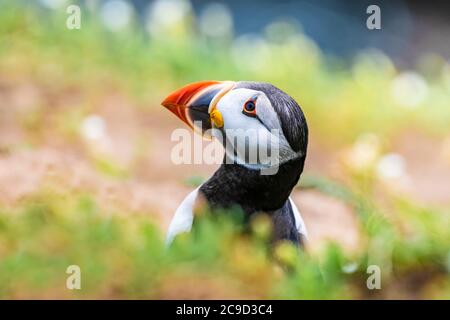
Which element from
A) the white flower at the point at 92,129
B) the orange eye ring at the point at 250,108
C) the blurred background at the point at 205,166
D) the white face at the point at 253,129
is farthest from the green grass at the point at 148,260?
the white flower at the point at 92,129

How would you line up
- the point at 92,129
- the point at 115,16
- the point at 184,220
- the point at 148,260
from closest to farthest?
the point at 148,260 → the point at 184,220 → the point at 92,129 → the point at 115,16

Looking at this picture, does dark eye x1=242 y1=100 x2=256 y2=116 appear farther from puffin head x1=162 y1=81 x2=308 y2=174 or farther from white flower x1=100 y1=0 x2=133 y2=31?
white flower x1=100 y1=0 x2=133 y2=31

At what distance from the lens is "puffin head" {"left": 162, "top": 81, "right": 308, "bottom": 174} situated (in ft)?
7.05

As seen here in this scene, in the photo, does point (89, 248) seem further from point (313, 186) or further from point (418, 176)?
point (418, 176)

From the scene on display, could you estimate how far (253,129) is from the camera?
2156 mm

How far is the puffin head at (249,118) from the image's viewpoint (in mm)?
2148

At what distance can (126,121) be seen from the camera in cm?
472

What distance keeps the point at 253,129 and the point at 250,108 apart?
0.06 m

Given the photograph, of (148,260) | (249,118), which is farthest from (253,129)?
(148,260)

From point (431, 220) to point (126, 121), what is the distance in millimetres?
2271

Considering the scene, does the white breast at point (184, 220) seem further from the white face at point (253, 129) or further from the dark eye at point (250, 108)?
the dark eye at point (250, 108)

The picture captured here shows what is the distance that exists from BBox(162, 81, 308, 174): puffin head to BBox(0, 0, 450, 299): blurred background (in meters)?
0.20

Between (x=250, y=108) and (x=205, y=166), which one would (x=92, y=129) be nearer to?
(x=205, y=166)

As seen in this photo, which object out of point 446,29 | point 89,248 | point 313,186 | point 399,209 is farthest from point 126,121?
point 446,29
